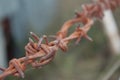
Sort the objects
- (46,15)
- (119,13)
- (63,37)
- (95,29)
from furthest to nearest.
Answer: (46,15) < (95,29) < (119,13) < (63,37)

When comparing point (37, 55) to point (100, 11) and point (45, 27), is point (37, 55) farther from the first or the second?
point (45, 27)

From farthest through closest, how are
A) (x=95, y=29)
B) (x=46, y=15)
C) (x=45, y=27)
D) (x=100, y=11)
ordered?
(x=46, y=15)
(x=45, y=27)
(x=95, y=29)
(x=100, y=11)

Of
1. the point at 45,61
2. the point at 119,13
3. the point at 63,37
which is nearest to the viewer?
the point at 45,61

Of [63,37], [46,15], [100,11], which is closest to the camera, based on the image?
[63,37]

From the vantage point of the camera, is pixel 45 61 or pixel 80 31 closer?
pixel 45 61

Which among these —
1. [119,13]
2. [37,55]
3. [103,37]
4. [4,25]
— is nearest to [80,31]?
[37,55]

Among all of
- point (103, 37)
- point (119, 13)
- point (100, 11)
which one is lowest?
point (103, 37)

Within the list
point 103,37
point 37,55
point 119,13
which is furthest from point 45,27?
point 37,55

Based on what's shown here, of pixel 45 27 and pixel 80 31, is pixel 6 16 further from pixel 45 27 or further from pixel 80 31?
pixel 80 31

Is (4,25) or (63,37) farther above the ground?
(63,37)
